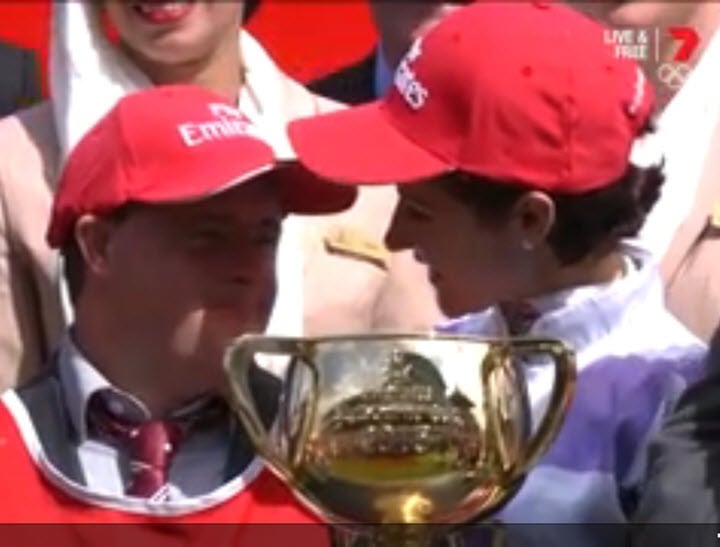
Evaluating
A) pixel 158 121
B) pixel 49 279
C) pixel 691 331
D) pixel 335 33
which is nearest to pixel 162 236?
pixel 158 121

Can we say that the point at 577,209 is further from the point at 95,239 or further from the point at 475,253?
the point at 95,239

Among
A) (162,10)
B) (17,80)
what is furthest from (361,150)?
(17,80)

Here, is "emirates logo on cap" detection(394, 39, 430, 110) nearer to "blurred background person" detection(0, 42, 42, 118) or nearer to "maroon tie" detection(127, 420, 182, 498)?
"maroon tie" detection(127, 420, 182, 498)

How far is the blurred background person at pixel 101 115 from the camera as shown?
1.40 meters

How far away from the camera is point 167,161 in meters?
1.26

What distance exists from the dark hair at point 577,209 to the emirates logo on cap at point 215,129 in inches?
4.0

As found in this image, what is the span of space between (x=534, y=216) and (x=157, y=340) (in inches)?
7.3

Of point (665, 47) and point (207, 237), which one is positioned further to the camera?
point (665, 47)

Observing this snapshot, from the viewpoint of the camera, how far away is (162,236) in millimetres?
1254

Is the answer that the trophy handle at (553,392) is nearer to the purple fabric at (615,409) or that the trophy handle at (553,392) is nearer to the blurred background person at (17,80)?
the purple fabric at (615,409)

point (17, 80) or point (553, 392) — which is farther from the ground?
point (553, 392)

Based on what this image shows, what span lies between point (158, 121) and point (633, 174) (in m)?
0.23

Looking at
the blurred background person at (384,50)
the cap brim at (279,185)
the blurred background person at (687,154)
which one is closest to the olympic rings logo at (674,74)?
the blurred background person at (687,154)

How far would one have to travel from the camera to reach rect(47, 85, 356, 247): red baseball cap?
1.25m
